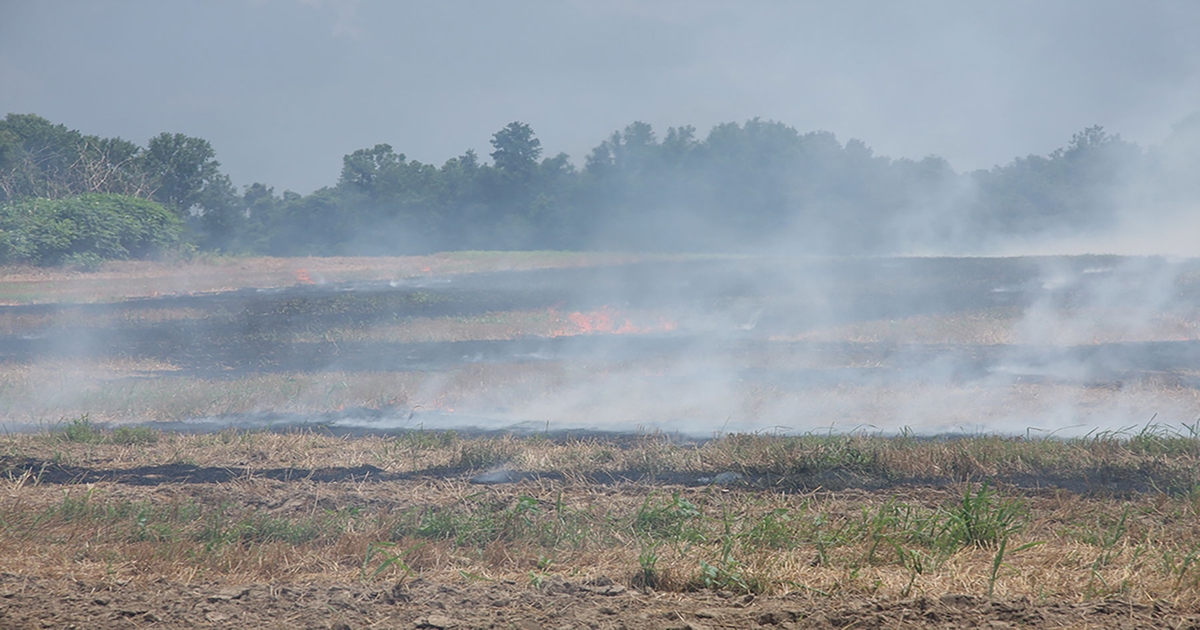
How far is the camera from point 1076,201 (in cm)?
3456

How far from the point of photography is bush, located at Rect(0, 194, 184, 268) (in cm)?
3028

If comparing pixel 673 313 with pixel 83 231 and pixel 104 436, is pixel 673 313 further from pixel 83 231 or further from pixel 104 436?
pixel 83 231

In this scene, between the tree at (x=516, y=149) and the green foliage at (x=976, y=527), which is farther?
the tree at (x=516, y=149)

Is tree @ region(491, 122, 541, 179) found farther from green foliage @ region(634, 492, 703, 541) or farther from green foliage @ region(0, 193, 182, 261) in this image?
green foliage @ region(634, 492, 703, 541)

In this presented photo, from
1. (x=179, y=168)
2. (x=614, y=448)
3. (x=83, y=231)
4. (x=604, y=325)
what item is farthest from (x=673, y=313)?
(x=179, y=168)

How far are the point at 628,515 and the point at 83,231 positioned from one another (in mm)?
32925

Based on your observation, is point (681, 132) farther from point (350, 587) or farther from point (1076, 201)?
point (350, 587)

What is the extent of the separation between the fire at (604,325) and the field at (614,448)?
128mm

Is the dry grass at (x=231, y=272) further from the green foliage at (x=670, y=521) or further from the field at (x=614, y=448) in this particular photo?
the green foliage at (x=670, y=521)

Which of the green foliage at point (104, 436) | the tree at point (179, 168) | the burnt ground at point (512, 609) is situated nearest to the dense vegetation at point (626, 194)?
the tree at point (179, 168)

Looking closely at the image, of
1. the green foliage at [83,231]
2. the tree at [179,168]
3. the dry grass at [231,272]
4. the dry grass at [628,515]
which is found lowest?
the dry grass at [628,515]

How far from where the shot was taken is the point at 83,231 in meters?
32.3

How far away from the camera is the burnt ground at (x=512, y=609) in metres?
3.89

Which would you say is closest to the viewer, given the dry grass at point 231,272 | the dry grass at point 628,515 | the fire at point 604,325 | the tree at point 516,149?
the dry grass at point 628,515
